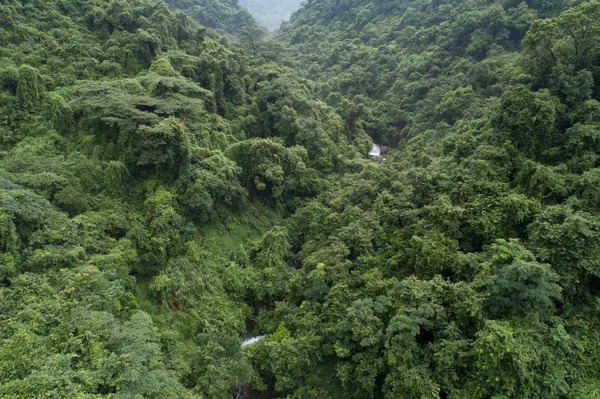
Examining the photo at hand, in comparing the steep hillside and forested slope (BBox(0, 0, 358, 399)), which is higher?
the steep hillside

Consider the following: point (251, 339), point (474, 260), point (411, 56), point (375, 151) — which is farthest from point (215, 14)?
point (474, 260)

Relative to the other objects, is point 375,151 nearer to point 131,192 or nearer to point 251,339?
point 251,339

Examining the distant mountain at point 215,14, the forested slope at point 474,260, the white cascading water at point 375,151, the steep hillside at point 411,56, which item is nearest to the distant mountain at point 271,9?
the distant mountain at point 215,14

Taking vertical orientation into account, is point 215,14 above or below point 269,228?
above

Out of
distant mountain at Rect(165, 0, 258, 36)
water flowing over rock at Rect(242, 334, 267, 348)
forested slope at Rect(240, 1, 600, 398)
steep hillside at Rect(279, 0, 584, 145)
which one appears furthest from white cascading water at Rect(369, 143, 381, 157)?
distant mountain at Rect(165, 0, 258, 36)

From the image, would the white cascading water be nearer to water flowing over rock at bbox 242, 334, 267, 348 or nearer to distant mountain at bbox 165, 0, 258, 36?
water flowing over rock at bbox 242, 334, 267, 348

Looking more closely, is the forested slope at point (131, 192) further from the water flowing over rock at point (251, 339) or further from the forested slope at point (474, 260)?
the forested slope at point (474, 260)
